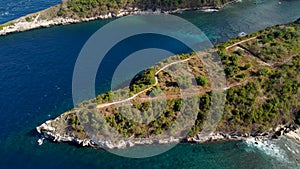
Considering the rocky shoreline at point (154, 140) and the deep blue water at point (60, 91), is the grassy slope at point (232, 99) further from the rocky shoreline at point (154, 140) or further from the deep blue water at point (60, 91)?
the deep blue water at point (60, 91)

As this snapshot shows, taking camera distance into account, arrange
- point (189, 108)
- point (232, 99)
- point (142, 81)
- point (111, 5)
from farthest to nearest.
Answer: point (111, 5)
point (142, 81)
point (232, 99)
point (189, 108)

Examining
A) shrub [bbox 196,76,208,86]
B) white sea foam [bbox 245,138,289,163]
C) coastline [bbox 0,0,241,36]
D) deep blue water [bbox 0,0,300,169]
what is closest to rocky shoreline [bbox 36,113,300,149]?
white sea foam [bbox 245,138,289,163]

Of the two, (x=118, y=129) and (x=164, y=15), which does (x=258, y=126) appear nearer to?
(x=118, y=129)

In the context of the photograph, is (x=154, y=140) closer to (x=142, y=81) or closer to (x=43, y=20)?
(x=142, y=81)

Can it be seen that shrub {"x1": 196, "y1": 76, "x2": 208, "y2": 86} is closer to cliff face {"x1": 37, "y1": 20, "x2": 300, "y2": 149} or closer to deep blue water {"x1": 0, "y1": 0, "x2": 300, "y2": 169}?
cliff face {"x1": 37, "y1": 20, "x2": 300, "y2": 149}

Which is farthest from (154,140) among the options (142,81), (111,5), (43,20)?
(43,20)

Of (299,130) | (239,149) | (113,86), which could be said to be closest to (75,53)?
(113,86)
